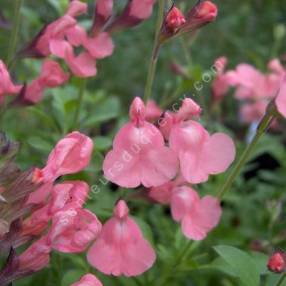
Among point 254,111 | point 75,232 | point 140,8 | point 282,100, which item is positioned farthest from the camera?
point 254,111

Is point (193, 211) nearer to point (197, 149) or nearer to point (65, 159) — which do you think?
point (197, 149)

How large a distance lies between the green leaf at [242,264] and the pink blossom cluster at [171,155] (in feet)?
0.18

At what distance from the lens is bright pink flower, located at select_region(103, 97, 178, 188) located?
1.11m

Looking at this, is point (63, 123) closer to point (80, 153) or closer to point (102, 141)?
point (102, 141)

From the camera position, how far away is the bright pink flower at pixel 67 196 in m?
1.06

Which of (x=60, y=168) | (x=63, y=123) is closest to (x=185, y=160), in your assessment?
(x=60, y=168)

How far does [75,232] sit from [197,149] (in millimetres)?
256

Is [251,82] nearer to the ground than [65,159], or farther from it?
nearer to the ground

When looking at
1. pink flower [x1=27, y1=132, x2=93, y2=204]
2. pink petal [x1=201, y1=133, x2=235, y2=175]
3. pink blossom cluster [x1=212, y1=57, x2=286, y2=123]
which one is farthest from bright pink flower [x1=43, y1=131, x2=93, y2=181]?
pink blossom cluster [x1=212, y1=57, x2=286, y2=123]

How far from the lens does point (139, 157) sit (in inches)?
45.3

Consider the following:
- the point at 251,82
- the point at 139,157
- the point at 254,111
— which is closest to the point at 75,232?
the point at 139,157

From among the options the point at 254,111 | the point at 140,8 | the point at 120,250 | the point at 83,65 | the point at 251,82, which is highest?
the point at 140,8

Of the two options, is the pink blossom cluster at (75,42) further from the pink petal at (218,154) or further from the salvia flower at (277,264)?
the salvia flower at (277,264)

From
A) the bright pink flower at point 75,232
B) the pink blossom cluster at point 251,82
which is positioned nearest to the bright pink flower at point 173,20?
the bright pink flower at point 75,232
